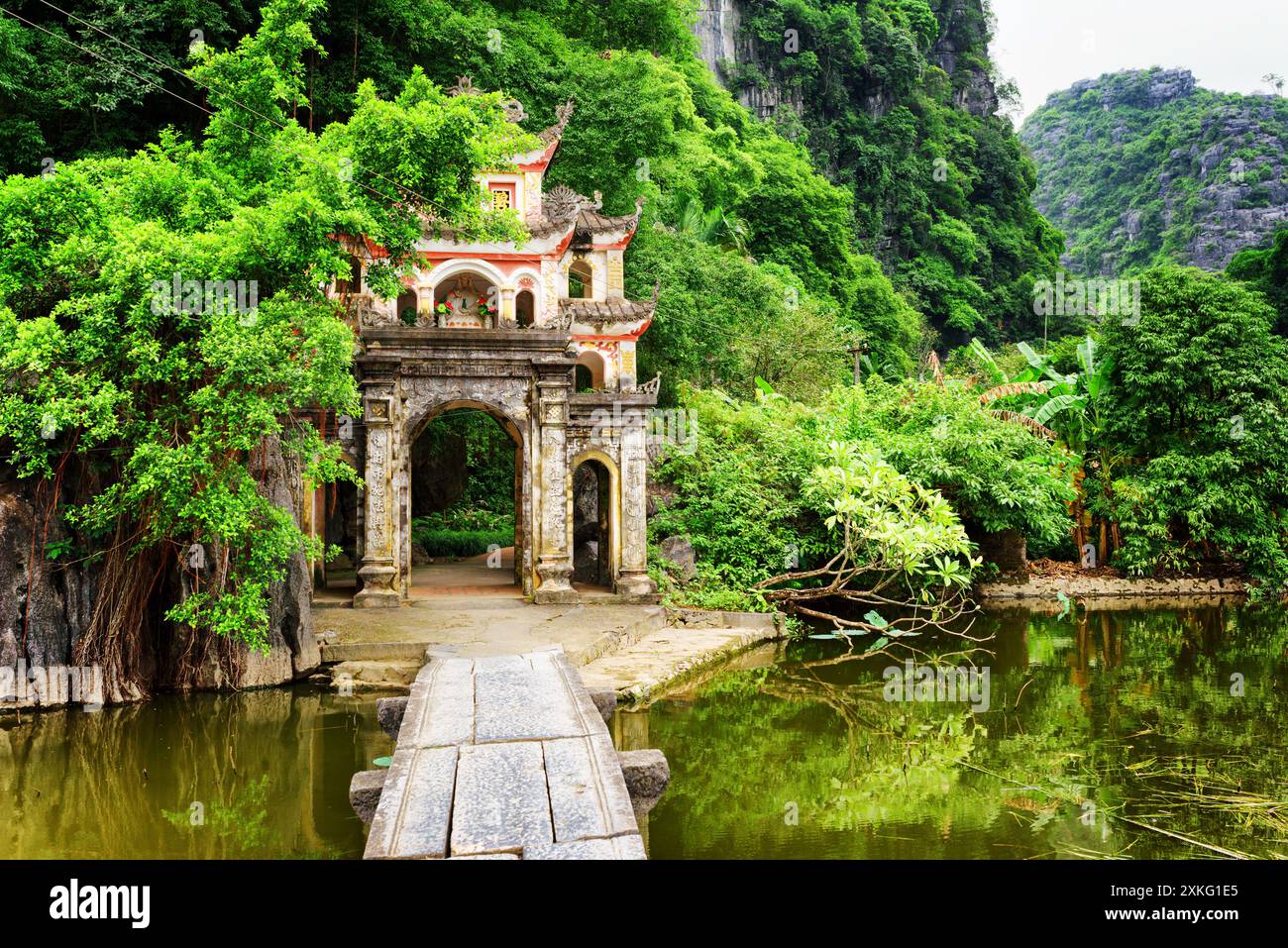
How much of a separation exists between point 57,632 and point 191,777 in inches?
101

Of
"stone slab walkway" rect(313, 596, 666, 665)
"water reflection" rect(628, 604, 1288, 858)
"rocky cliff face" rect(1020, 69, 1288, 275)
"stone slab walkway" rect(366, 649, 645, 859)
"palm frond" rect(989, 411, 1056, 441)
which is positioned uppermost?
A: "rocky cliff face" rect(1020, 69, 1288, 275)

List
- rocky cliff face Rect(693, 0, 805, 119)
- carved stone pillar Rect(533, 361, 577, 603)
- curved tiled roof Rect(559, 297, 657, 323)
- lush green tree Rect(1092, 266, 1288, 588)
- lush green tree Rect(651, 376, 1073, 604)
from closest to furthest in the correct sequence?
carved stone pillar Rect(533, 361, 577, 603), lush green tree Rect(651, 376, 1073, 604), curved tiled roof Rect(559, 297, 657, 323), lush green tree Rect(1092, 266, 1288, 588), rocky cliff face Rect(693, 0, 805, 119)

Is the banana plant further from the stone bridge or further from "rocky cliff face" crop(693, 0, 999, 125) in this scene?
"rocky cliff face" crop(693, 0, 999, 125)

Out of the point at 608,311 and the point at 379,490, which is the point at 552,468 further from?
the point at 608,311

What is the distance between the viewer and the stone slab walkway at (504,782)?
412cm

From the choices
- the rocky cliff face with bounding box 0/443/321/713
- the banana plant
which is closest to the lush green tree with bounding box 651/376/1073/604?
the banana plant

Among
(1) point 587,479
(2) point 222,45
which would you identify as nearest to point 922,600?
(1) point 587,479

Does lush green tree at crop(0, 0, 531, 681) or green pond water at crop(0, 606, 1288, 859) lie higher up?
lush green tree at crop(0, 0, 531, 681)

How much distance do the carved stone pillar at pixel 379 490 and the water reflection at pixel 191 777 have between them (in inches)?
132

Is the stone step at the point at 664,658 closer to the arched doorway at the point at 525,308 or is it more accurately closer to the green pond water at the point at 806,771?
the green pond water at the point at 806,771

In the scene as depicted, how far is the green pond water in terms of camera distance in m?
5.72

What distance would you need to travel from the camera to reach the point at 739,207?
3192cm

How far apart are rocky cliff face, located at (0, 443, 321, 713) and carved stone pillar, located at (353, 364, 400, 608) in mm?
3039
